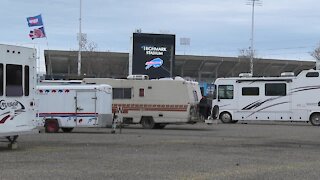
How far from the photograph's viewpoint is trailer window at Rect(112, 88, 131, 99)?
28.5m

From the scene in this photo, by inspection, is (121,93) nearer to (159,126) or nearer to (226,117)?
(159,126)

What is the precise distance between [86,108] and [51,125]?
70.5 inches

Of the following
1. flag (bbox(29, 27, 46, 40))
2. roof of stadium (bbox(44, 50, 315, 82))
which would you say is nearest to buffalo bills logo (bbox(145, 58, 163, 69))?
flag (bbox(29, 27, 46, 40))

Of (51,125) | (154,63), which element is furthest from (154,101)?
(154,63)

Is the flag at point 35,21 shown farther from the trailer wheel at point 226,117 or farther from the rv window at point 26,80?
the rv window at point 26,80

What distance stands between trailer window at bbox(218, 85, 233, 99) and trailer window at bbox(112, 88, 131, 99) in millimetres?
8727

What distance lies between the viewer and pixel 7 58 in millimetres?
14680

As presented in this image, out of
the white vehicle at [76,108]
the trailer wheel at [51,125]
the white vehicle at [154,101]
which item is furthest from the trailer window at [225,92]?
the trailer wheel at [51,125]

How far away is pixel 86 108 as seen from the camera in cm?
2450

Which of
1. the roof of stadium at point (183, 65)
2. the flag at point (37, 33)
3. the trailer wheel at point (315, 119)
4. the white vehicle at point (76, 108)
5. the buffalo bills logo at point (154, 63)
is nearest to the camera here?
the white vehicle at point (76, 108)

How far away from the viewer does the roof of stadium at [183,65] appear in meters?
73.9

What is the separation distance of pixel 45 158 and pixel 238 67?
77791 millimetres

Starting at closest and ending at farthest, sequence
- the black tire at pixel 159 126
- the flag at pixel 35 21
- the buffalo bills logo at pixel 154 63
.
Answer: the black tire at pixel 159 126, the flag at pixel 35 21, the buffalo bills logo at pixel 154 63

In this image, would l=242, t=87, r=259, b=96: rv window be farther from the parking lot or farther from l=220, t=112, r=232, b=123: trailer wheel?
the parking lot
